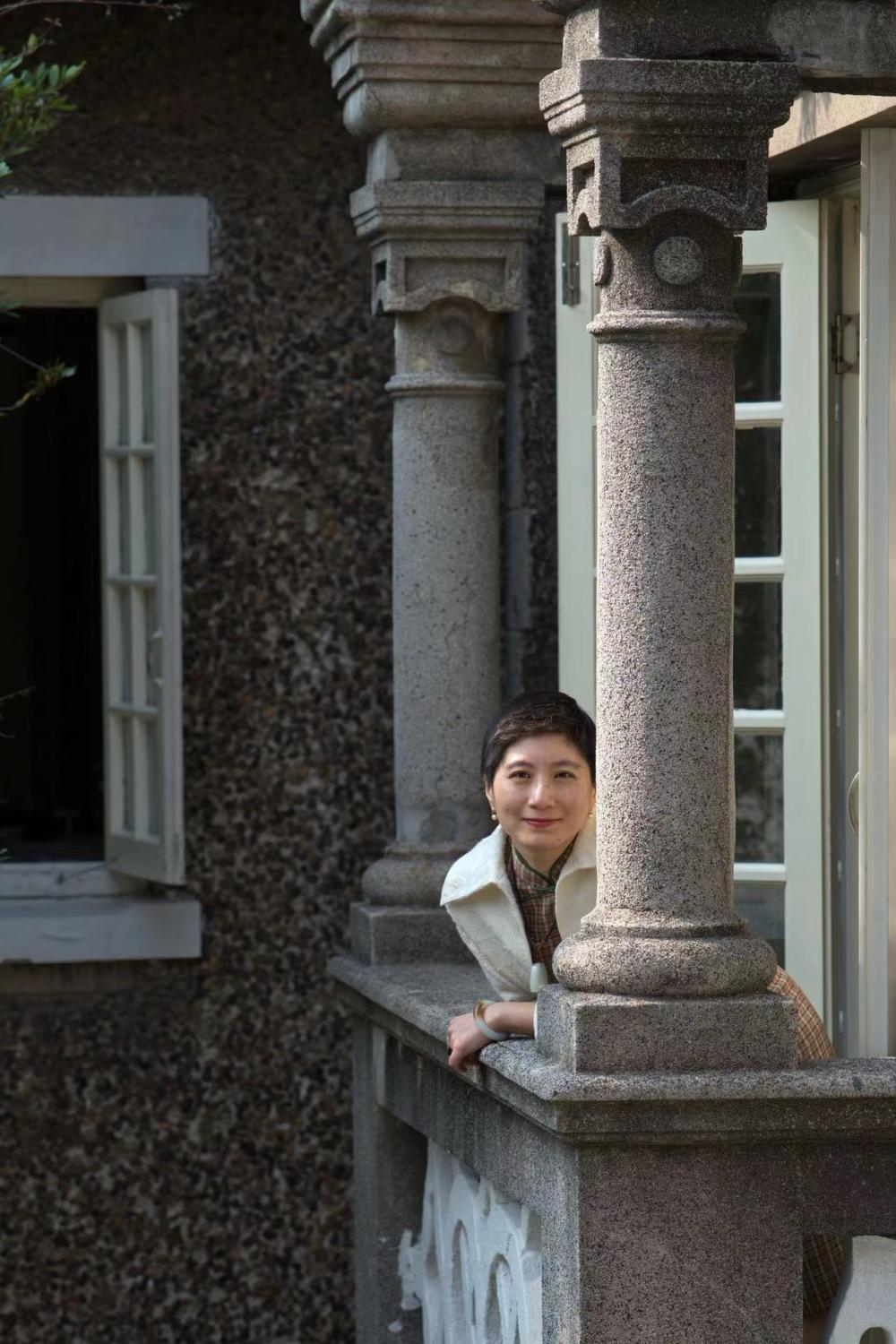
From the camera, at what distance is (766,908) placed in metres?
4.50

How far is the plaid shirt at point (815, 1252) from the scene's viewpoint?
12.0ft

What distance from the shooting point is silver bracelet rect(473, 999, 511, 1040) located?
3.75 m

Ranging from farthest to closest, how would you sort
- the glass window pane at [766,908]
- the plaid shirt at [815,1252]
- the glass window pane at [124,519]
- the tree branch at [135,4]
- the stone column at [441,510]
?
the glass window pane at [124,519] → the tree branch at [135,4] → the stone column at [441,510] → the glass window pane at [766,908] → the plaid shirt at [815,1252]

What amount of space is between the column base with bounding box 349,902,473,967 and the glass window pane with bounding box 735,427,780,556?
1057mm

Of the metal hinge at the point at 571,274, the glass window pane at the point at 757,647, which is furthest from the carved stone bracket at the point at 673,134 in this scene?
the metal hinge at the point at 571,274

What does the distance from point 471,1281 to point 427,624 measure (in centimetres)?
144

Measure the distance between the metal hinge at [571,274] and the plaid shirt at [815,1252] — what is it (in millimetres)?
1727

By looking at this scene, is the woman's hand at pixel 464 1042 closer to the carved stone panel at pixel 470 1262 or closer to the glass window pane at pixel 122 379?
the carved stone panel at pixel 470 1262

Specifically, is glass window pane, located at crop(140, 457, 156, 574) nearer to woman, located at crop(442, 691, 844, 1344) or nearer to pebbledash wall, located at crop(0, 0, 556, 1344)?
pebbledash wall, located at crop(0, 0, 556, 1344)

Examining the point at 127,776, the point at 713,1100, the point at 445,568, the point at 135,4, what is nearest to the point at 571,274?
the point at 445,568

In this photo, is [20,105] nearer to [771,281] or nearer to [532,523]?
[771,281]

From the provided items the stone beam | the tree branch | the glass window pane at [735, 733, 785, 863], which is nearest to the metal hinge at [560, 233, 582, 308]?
the glass window pane at [735, 733, 785, 863]

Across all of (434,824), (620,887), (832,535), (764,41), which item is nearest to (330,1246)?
(434,824)

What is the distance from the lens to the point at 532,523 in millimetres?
5688
